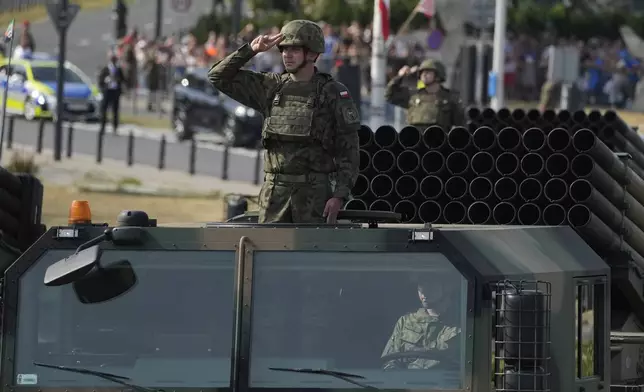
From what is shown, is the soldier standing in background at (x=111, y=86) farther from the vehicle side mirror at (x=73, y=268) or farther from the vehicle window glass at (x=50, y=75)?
the vehicle side mirror at (x=73, y=268)

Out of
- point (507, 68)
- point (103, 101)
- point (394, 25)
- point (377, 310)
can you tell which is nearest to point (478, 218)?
point (377, 310)

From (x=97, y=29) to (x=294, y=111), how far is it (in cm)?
5713

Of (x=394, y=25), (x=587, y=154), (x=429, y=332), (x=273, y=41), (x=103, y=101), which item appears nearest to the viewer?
(x=429, y=332)

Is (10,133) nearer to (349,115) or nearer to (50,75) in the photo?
(50,75)

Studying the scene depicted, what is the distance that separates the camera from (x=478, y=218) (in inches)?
368

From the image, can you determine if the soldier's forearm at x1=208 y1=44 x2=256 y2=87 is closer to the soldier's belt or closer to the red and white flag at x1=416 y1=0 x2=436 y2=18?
the soldier's belt

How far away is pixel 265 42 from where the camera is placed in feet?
27.7

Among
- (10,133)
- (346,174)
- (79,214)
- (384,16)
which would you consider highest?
(384,16)

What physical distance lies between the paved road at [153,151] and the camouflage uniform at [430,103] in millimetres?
14424

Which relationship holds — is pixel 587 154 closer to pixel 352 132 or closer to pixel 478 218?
pixel 478 218

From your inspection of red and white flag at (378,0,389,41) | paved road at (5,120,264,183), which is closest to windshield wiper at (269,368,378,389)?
red and white flag at (378,0,389,41)

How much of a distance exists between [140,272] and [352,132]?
1.84 meters

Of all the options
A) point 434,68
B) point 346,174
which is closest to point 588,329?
point 346,174

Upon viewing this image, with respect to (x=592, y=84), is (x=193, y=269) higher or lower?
lower
